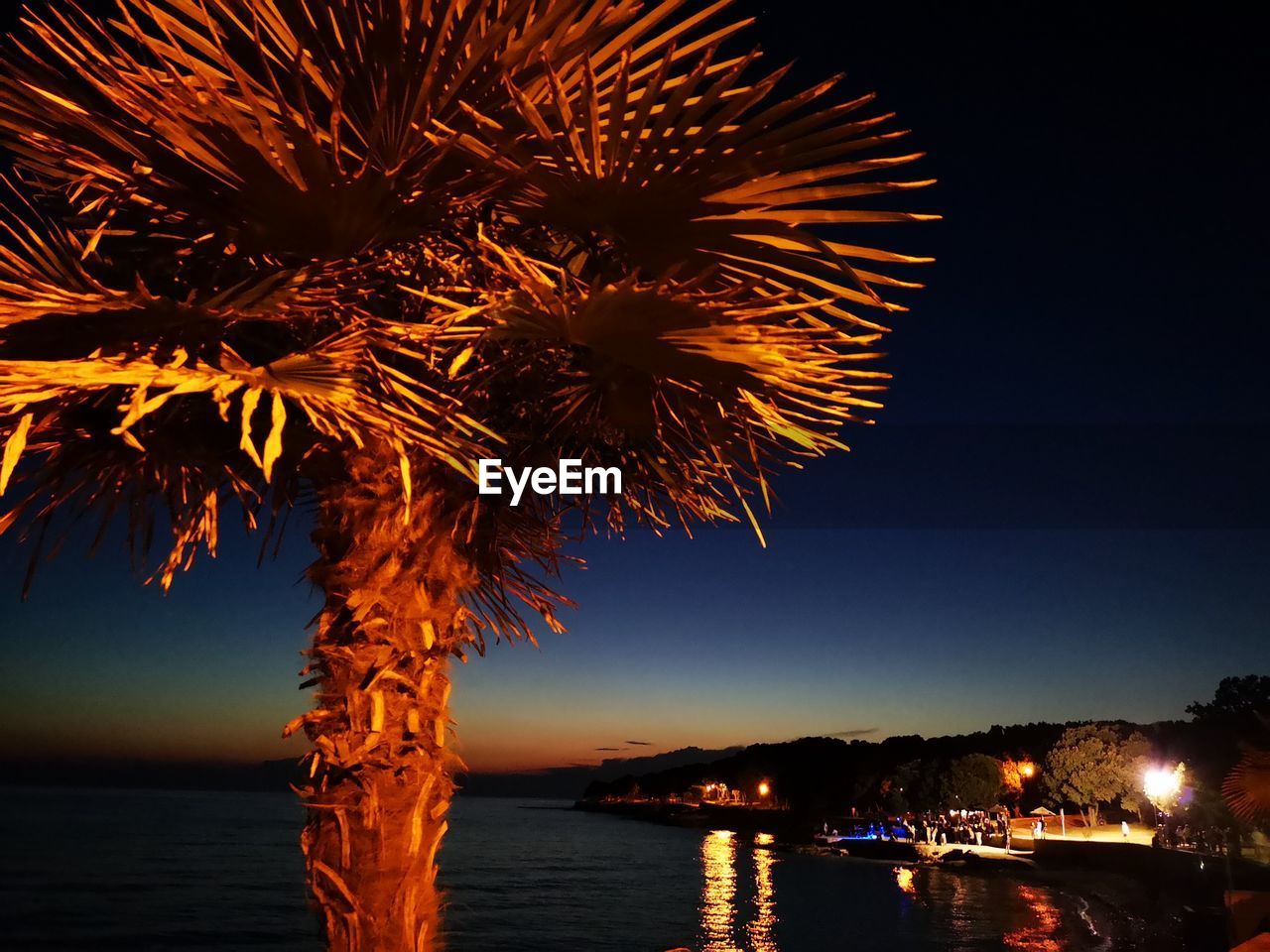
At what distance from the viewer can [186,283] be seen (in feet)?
10.5

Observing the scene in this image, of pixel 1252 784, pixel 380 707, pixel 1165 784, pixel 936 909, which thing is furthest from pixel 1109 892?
pixel 380 707

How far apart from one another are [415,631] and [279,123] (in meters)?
1.59

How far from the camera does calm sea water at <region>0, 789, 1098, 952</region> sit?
4100cm

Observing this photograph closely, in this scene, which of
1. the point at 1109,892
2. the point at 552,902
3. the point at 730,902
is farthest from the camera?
the point at 730,902

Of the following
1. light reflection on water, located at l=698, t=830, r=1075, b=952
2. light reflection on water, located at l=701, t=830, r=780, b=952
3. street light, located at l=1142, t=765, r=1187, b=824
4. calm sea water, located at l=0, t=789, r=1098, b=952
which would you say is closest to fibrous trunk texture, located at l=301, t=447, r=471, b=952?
calm sea water, located at l=0, t=789, r=1098, b=952

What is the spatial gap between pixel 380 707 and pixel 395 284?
1.34 m

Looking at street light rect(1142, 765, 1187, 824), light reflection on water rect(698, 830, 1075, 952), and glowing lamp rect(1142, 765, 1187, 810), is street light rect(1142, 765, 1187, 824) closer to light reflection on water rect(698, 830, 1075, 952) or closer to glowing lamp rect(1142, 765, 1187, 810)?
glowing lamp rect(1142, 765, 1187, 810)

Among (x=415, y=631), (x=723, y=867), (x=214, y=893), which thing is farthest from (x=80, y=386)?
(x=723, y=867)

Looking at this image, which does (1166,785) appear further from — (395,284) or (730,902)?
(395,284)

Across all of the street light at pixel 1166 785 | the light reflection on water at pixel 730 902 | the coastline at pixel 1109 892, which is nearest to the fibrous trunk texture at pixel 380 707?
the coastline at pixel 1109 892

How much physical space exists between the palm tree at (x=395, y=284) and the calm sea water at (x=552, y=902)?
23810 mm

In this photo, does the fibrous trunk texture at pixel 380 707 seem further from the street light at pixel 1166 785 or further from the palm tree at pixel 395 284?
the street light at pixel 1166 785

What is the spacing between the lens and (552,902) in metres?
54.5

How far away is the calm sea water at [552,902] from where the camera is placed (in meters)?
41.0
